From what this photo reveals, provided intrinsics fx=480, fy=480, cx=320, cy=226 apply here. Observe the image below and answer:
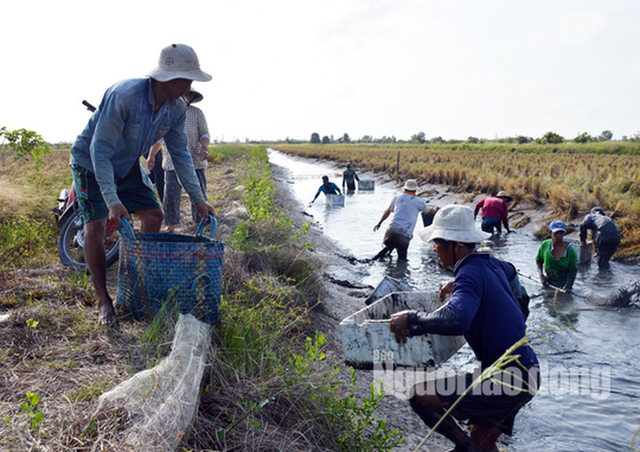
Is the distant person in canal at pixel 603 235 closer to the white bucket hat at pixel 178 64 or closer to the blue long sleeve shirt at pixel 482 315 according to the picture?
the blue long sleeve shirt at pixel 482 315

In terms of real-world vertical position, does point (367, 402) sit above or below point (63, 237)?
below

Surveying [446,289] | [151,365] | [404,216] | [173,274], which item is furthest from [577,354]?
[151,365]

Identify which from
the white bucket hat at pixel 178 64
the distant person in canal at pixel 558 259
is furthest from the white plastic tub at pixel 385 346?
the distant person in canal at pixel 558 259

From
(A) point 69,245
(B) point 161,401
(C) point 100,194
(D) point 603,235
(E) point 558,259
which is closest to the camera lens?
(B) point 161,401

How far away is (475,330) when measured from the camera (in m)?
2.39

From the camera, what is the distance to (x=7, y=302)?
136 inches

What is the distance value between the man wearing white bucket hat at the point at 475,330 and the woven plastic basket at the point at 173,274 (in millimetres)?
1170

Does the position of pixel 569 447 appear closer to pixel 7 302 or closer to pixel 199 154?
pixel 7 302

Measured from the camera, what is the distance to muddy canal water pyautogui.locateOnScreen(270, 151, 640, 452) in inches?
135

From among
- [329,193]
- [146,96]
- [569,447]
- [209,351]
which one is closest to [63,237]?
[146,96]

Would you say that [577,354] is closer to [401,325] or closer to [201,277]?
[401,325]

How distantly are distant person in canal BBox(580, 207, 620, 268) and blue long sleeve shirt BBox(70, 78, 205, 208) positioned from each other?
7514 millimetres

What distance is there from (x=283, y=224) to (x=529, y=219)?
378 inches

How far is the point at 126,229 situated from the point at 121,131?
612 millimetres
